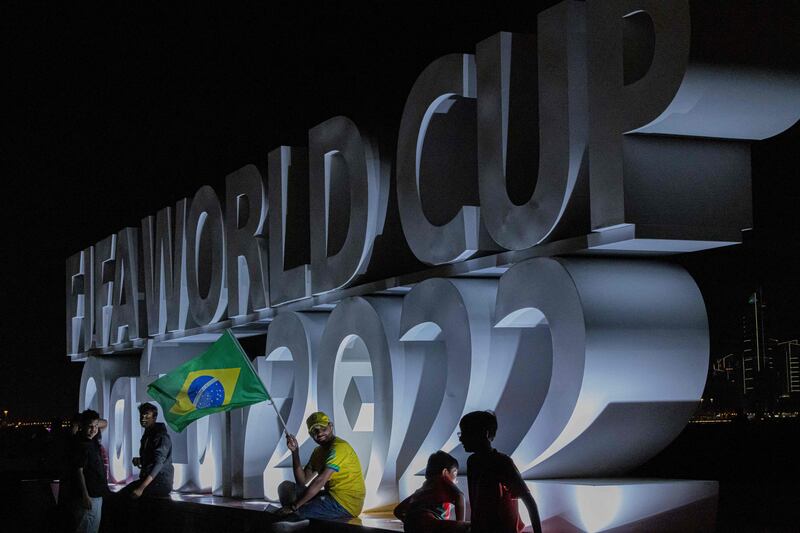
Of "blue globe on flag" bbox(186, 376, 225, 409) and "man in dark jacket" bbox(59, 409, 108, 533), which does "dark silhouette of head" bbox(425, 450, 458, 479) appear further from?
"blue globe on flag" bbox(186, 376, 225, 409)

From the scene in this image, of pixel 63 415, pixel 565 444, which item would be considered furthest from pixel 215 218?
pixel 63 415

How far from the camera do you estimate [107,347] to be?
19.3m

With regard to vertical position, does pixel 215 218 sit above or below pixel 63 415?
above

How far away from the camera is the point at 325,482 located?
1054 centimetres

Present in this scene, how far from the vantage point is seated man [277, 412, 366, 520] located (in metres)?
10.5

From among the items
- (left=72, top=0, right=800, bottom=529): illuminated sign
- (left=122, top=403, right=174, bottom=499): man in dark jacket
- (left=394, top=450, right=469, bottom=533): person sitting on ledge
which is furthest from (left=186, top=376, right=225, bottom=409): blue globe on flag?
(left=394, top=450, right=469, bottom=533): person sitting on ledge

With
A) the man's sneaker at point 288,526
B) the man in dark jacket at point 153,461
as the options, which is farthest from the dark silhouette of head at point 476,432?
the man in dark jacket at point 153,461

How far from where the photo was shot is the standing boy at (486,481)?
22.6ft

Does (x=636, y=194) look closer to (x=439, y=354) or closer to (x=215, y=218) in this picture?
(x=439, y=354)

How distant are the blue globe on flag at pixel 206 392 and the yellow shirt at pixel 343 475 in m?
1.39

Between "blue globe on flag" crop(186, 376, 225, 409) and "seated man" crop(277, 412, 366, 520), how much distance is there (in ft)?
4.12

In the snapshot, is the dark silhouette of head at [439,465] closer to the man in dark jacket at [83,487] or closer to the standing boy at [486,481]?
the standing boy at [486,481]

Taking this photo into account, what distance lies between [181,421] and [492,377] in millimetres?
3744

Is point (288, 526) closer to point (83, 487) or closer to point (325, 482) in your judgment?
point (325, 482)
